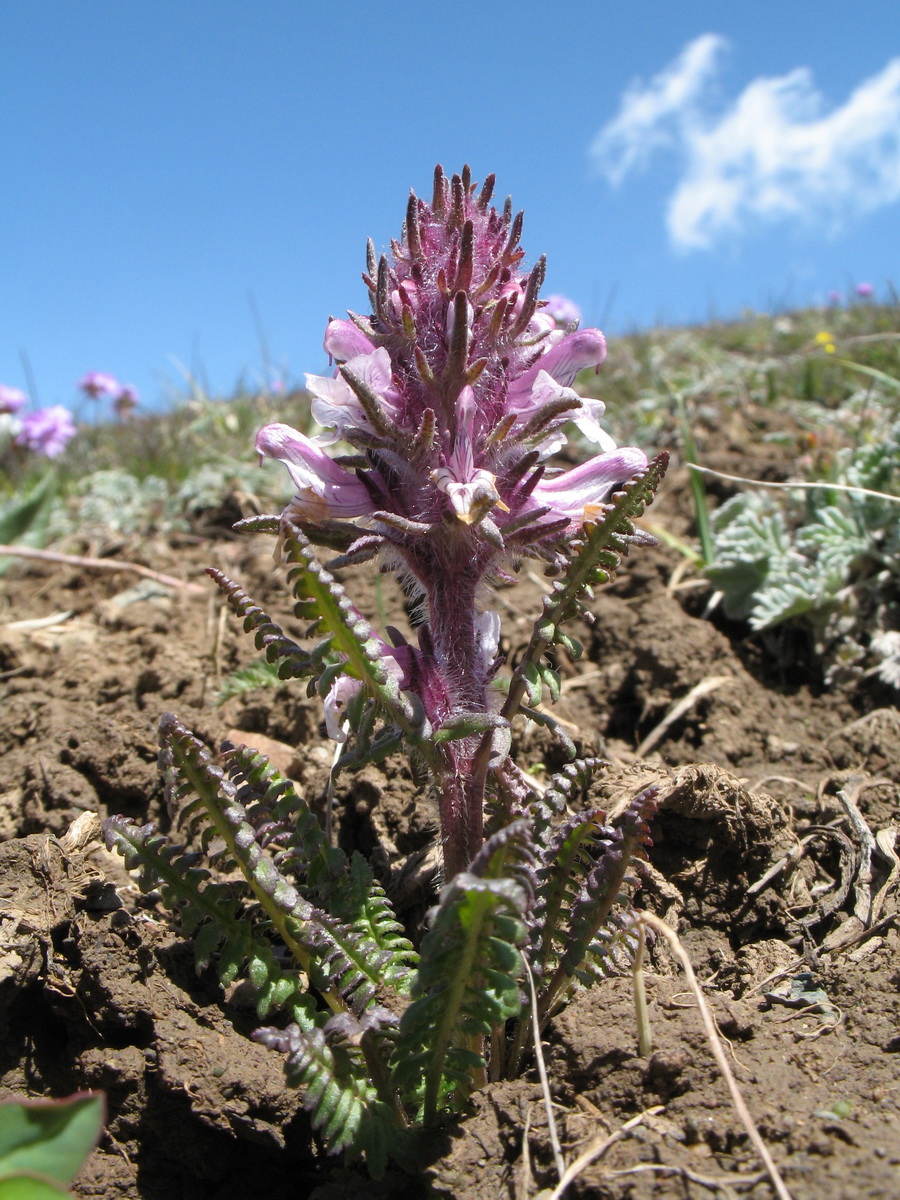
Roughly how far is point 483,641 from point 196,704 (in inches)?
63.4

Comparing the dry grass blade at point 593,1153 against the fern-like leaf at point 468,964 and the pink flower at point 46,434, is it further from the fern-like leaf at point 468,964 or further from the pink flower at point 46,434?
the pink flower at point 46,434

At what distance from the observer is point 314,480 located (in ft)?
6.63

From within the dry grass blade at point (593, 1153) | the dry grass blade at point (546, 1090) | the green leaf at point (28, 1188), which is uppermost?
the green leaf at point (28, 1188)

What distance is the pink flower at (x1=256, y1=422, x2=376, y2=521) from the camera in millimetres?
1982

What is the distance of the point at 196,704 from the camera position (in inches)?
132

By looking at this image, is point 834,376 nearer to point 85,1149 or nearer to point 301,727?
point 301,727

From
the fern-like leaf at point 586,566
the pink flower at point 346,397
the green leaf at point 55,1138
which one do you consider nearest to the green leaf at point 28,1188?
the green leaf at point 55,1138

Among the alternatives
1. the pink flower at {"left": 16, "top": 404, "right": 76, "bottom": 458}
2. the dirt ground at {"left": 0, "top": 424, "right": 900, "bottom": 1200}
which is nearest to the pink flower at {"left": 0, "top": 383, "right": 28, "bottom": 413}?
the pink flower at {"left": 16, "top": 404, "right": 76, "bottom": 458}

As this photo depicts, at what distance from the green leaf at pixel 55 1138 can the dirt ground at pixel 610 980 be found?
63 cm

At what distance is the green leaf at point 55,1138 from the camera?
4.17ft

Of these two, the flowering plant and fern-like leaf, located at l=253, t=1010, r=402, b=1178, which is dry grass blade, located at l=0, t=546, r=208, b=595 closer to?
the flowering plant

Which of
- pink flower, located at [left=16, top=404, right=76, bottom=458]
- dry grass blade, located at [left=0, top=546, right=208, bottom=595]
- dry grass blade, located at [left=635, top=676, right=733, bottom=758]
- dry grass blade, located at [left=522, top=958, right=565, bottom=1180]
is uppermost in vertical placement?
pink flower, located at [left=16, top=404, right=76, bottom=458]

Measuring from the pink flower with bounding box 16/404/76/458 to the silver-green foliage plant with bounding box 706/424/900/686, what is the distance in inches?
238

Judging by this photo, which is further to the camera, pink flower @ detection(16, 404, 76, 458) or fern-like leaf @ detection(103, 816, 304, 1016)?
pink flower @ detection(16, 404, 76, 458)
